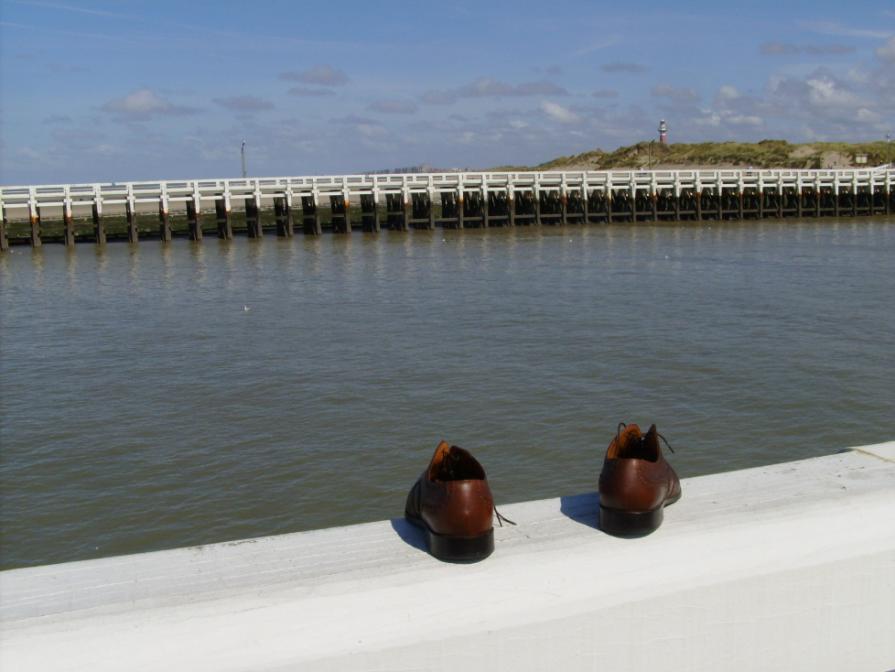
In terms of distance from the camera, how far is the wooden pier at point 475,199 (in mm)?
35344

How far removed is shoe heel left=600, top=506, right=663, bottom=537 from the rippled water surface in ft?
13.1

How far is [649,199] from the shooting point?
4512cm

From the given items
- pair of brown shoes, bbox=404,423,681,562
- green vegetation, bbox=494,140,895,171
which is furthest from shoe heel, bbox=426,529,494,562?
green vegetation, bbox=494,140,895,171

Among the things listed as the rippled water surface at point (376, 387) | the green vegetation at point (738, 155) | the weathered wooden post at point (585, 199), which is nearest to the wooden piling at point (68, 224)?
Answer: the rippled water surface at point (376, 387)

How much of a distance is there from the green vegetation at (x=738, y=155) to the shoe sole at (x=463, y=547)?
8948 cm

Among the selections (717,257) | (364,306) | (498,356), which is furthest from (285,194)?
(498,356)

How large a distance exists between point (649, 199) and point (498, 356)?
115ft

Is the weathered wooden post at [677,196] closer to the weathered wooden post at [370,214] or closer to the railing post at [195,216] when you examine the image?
the weathered wooden post at [370,214]

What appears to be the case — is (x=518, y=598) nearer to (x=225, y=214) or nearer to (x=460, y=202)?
(x=225, y=214)

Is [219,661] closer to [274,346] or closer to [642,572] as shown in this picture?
[642,572]

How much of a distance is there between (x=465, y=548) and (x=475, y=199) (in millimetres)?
42210

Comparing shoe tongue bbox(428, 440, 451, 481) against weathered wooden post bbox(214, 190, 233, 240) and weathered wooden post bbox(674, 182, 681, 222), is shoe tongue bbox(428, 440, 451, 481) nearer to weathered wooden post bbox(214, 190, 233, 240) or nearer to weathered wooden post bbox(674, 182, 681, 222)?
weathered wooden post bbox(214, 190, 233, 240)

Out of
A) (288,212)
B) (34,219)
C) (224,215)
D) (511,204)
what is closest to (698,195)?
(511,204)

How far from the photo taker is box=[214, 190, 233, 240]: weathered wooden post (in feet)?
117
